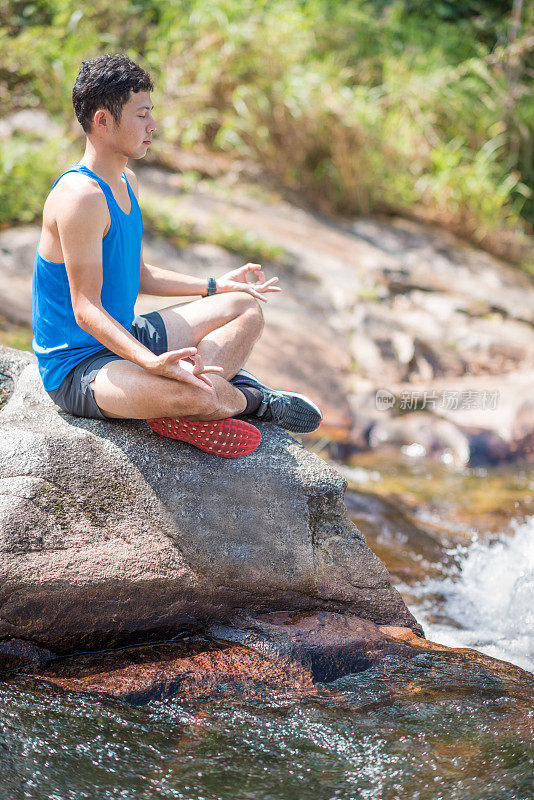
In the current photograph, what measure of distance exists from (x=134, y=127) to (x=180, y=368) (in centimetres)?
81

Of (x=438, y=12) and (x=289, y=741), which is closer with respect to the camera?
(x=289, y=741)

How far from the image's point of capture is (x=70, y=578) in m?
2.43

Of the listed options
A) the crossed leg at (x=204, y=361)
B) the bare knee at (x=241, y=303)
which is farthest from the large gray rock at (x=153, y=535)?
the bare knee at (x=241, y=303)

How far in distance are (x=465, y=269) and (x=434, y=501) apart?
3.31 metres

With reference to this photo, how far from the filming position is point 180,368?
2418 millimetres

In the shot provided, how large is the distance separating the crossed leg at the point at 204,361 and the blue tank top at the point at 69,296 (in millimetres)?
183

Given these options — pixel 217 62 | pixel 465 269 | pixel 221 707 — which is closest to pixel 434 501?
pixel 221 707

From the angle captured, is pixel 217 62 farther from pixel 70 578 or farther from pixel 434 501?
pixel 70 578

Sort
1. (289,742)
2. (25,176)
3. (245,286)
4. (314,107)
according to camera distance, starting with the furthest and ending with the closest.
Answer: (314,107), (25,176), (245,286), (289,742)

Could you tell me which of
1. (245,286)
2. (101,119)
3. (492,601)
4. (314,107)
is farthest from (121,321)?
(314,107)

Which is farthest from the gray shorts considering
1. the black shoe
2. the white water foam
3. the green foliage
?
the green foliage

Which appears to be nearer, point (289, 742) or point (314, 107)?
point (289, 742)

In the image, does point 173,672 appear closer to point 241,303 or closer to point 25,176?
point 241,303

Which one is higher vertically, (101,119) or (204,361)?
(101,119)
